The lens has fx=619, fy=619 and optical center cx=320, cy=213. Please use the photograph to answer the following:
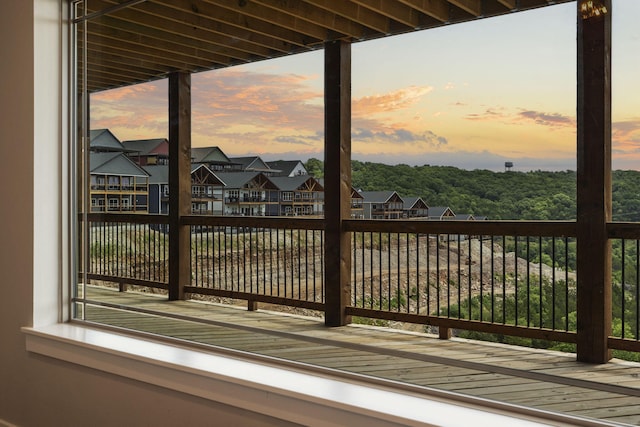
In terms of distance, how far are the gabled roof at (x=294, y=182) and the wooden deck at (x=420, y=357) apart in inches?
19.1

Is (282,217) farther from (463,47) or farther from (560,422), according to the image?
(560,422)

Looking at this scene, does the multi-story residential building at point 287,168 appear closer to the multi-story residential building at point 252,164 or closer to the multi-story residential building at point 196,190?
the multi-story residential building at point 252,164

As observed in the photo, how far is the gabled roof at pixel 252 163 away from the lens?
2389 mm

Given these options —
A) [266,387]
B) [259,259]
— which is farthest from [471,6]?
[266,387]

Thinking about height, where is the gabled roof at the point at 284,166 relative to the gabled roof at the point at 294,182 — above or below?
above

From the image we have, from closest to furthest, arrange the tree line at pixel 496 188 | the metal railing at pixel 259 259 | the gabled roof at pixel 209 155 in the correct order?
1. the tree line at pixel 496 188
2. the metal railing at pixel 259 259
3. the gabled roof at pixel 209 155

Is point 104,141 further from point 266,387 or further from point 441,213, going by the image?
point 441,213

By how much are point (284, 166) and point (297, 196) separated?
0.13m

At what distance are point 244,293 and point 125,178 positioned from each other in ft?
2.82

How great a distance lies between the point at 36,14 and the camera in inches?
117

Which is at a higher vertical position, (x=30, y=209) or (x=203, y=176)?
(x=203, y=176)

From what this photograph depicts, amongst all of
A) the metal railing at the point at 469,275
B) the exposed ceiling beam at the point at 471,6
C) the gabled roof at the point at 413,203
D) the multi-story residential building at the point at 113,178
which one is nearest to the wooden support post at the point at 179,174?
the multi-story residential building at the point at 113,178

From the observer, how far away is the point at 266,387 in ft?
7.02

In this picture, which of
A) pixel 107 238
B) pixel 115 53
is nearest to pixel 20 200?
pixel 107 238
